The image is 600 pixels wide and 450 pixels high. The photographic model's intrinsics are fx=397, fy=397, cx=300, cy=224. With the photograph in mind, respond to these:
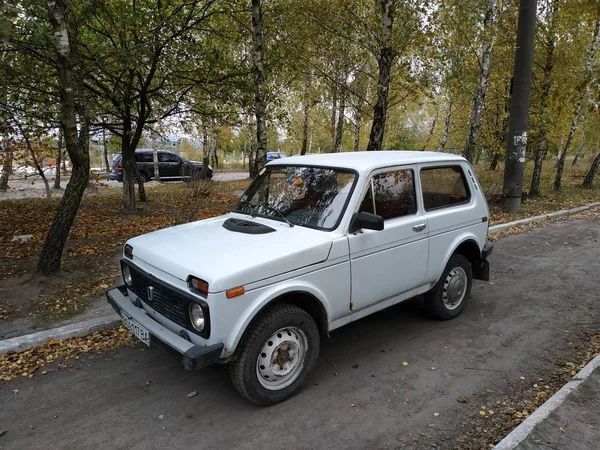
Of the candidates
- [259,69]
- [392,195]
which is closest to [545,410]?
[392,195]

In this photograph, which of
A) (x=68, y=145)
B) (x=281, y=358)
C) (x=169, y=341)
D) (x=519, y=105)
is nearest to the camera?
(x=169, y=341)

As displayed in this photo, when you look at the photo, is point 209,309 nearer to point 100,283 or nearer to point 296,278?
point 296,278

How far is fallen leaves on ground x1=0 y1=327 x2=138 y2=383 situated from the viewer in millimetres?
3646

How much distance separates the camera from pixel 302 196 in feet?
12.3

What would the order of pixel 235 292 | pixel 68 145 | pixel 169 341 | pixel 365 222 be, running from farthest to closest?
pixel 68 145, pixel 365 222, pixel 169 341, pixel 235 292

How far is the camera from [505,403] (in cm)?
317

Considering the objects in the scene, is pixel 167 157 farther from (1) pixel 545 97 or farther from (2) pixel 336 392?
(2) pixel 336 392

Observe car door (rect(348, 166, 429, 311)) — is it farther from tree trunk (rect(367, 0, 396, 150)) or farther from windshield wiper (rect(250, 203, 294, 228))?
tree trunk (rect(367, 0, 396, 150))

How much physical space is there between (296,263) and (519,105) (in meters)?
10.3

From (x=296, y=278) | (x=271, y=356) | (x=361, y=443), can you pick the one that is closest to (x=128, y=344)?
(x=271, y=356)

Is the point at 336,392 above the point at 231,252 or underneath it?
underneath

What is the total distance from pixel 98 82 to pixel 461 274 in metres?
8.47

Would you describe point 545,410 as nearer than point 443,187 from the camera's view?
Yes

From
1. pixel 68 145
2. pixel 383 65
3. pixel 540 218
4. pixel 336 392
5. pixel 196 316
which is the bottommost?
pixel 336 392
